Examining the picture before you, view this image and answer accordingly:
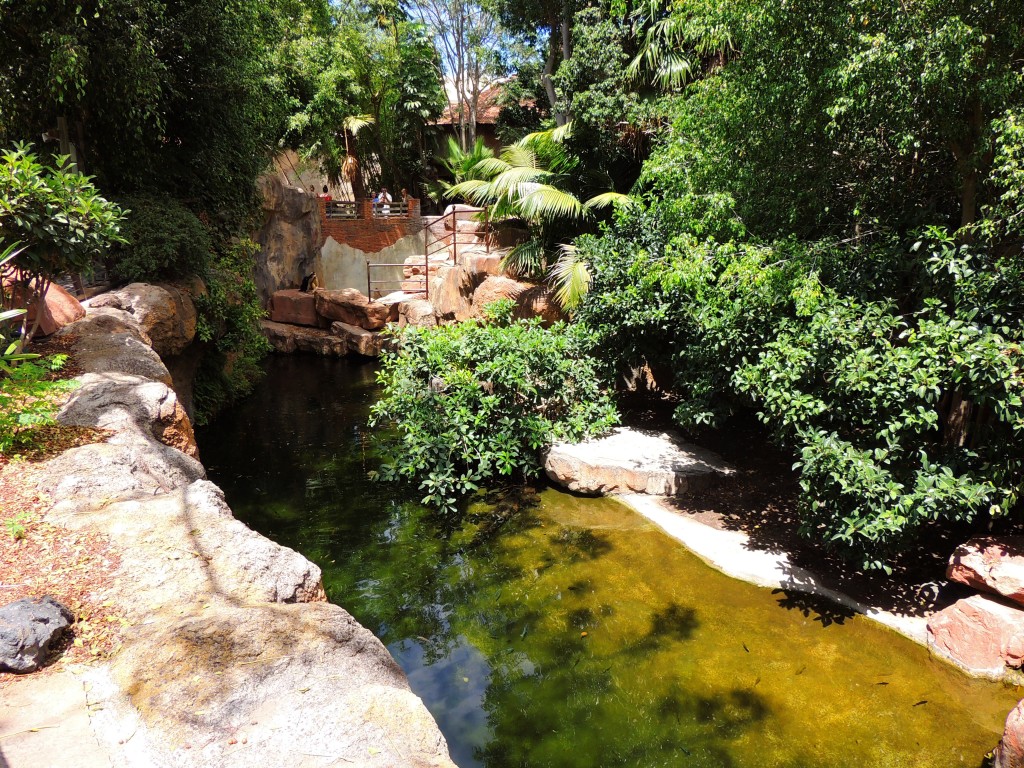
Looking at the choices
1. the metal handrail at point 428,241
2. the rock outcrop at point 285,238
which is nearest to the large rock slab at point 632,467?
the metal handrail at point 428,241

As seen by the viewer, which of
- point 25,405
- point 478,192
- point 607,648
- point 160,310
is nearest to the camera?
point 607,648

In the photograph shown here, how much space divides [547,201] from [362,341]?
7661 millimetres

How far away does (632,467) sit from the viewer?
335 inches

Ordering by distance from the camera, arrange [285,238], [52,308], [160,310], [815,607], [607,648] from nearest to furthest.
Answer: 1. [607,648]
2. [815,607]
3. [52,308]
4. [160,310]
5. [285,238]

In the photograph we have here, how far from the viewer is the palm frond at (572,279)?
10.8 meters

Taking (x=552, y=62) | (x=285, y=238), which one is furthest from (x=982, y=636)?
(x=285, y=238)

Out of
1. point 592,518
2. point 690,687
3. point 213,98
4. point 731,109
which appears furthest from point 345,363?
point 690,687

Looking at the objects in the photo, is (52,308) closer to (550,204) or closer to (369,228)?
(550,204)

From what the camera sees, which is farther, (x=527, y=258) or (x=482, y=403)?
(x=527, y=258)

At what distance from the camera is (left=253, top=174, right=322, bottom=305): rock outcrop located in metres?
19.2

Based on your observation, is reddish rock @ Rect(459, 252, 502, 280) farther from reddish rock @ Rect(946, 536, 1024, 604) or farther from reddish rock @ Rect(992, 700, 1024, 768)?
reddish rock @ Rect(992, 700, 1024, 768)

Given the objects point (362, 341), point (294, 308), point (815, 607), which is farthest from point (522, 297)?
point (294, 308)

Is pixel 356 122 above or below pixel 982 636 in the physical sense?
above

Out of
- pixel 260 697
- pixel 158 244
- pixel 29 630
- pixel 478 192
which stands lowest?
pixel 260 697
